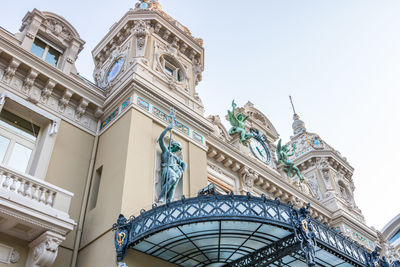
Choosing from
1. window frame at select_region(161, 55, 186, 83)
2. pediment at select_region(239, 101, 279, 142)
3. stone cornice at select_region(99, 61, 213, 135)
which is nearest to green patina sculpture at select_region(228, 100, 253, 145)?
pediment at select_region(239, 101, 279, 142)

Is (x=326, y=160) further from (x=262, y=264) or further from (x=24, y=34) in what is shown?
(x=24, y=34)

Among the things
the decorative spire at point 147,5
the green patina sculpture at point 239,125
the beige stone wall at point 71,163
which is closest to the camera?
the beige stone wall at point 71,163

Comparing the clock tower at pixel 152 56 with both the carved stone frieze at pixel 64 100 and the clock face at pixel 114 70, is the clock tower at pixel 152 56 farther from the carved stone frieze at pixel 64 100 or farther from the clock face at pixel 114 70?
the carved stone frieze at pixel 64 100

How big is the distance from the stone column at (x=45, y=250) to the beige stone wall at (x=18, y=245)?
0.13 m

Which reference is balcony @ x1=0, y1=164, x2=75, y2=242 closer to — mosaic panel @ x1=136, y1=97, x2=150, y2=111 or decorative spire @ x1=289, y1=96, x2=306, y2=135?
mosaic panel @ x1=136, y1=97, x2=150, y2=111

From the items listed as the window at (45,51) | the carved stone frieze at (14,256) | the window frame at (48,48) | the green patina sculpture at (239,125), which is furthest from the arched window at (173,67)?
the carved stone frieze at (14,256)

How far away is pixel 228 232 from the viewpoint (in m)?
9.55

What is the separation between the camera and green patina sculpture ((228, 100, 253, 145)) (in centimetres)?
1842

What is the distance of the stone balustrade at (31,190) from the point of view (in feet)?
30.6

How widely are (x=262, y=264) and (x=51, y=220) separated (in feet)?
16.8

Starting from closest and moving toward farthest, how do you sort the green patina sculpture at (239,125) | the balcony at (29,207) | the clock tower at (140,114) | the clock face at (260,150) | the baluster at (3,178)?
the balcony at (29,207) < the baluster at (3,178) < the clock tower at (140,114) < the green patina sculpture at (239,125) < the clock face at (260,150)

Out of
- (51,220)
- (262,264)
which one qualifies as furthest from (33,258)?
(262,264)

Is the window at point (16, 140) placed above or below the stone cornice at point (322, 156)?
below

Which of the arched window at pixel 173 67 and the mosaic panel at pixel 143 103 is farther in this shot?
the arched window at pixel 173 67
